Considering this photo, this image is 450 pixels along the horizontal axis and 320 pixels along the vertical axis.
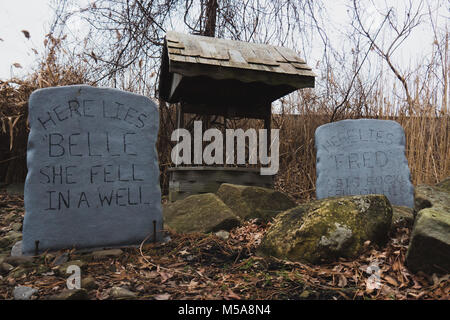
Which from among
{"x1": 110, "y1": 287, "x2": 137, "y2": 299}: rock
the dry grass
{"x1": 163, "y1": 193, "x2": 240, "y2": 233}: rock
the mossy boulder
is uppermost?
the dry grass

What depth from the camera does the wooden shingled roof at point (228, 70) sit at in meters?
3.50

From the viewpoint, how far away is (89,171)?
243 cm

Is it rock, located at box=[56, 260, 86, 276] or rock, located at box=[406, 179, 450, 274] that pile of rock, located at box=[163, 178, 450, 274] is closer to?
rock, located at box=[406, 179, 450, 274]

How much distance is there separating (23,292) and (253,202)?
7.89ft

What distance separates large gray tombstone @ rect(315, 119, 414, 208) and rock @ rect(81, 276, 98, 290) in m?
2.94

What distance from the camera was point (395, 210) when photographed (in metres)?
2.81

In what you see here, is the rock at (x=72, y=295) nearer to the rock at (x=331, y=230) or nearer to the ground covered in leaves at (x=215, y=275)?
the ground covered in leaves at (x=215, y=275)

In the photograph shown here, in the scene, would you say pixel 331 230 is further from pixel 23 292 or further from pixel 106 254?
pixel 23 292

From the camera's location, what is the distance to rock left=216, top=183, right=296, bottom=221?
3.39 meters

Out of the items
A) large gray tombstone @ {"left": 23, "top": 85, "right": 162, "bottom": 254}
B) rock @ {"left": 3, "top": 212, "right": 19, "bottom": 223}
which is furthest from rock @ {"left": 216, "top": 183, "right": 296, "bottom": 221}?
rock @ {"left": 3, "top": 212, "right": 19, "bottom": 223}

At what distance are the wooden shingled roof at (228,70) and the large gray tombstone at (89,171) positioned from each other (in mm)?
1078

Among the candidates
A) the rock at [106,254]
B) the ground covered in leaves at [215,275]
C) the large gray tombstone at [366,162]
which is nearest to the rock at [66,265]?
the ground covered in leaves at [215,275]

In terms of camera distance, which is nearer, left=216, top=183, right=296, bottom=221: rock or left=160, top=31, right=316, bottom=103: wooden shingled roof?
left=216, top=183, right=296, bottom=221: rock
